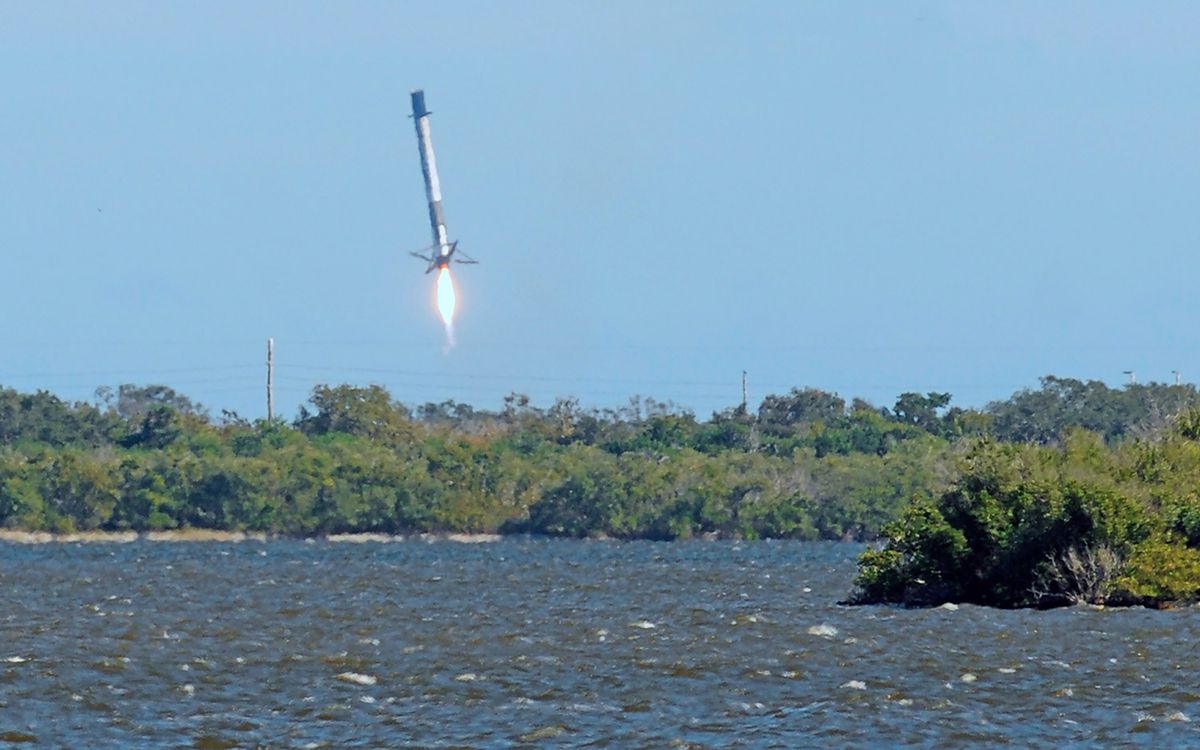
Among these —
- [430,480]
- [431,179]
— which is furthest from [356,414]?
[431,179]

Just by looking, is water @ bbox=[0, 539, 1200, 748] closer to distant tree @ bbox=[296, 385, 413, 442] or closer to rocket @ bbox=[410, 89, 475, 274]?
rocket @ bbox=[410, 89, 475, 274]

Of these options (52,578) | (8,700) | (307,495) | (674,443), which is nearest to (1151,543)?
(8,700)

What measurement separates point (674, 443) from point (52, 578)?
252 feet

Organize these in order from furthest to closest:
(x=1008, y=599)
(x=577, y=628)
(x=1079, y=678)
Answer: (x=1008, y=599) < (x=577, y=628) < (x=1079, y=678)

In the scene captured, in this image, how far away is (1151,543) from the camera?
41250 mm

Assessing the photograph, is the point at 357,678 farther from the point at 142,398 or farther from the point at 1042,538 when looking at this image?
the point at 142,398

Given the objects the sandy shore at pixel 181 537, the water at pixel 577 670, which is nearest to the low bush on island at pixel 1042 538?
the water at pixel 577 670

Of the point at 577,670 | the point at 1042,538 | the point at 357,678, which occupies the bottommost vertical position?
the point at 577,670

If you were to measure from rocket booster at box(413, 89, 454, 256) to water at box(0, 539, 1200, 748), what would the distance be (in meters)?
10.5

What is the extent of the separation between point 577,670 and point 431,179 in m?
28.3

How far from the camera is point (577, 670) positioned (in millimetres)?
30516

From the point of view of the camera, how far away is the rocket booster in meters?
56.5

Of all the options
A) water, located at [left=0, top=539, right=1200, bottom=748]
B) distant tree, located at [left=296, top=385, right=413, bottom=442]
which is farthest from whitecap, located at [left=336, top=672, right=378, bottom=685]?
distant tree, located at [left=296, top=385, right=413, bottom=442]

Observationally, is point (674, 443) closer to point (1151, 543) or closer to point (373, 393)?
point (373, 393)
